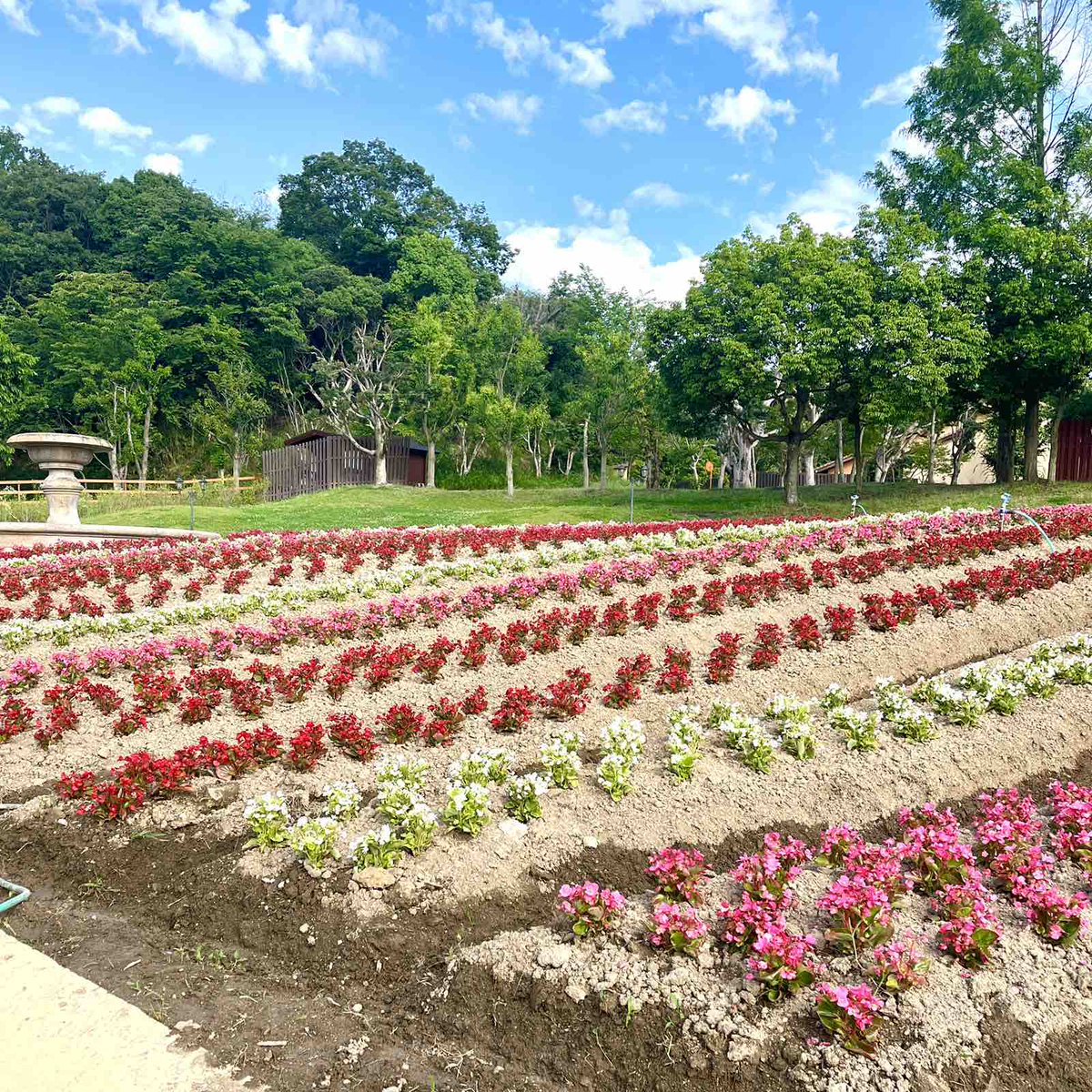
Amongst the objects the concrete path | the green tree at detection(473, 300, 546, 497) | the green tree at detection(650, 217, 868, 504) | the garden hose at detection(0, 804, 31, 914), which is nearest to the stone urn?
the garden hose at detection(0, 804, 31, 914)

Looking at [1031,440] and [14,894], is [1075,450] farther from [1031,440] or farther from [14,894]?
[14,894]

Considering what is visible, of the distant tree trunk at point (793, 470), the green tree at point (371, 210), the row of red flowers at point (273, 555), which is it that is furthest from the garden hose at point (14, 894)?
the green tree at point (371, 210)

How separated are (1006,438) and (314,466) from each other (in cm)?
2966

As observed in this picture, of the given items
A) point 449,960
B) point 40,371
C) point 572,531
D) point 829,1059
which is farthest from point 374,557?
point 40,371

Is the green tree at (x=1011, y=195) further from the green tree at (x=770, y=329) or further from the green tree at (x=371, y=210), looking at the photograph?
the green tree at (x=371, y=210)

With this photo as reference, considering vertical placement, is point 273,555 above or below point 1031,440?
below

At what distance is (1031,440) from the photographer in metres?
24.4

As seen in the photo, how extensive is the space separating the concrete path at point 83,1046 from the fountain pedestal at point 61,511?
1434 centimetres

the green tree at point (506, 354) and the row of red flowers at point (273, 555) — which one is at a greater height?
the green tree at point (506, 354)

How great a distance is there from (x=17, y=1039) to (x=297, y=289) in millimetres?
52107

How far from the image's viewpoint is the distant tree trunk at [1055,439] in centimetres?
2449

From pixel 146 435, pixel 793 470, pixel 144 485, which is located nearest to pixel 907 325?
pixel 793 470

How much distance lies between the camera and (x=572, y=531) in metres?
14.3

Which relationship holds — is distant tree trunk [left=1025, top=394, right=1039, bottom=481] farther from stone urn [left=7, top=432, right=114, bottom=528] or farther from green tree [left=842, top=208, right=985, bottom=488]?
stone urn [left=7, top=432, right=114, bottom=528]
